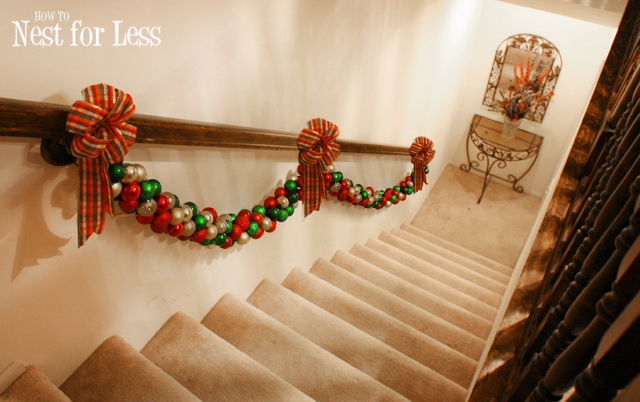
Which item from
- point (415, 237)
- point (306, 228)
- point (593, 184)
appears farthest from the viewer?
point (415, 237)

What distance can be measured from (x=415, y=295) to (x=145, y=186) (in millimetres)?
1878

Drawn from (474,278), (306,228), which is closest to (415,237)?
(474,278)

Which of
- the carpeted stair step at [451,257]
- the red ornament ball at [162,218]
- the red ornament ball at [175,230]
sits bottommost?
the carpeted stair step at [451,257]

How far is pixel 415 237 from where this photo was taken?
4.23 metres

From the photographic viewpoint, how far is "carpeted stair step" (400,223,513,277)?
161 inches

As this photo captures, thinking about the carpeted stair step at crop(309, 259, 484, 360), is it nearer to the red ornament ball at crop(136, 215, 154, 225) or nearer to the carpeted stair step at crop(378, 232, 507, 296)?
the carpeted stair step at crop(378, 232, 507, 296)

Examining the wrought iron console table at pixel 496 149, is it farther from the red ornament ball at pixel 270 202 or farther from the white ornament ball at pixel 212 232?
the white ornament ball at pixel 212 232

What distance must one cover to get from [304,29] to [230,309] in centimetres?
126

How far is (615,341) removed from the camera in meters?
0.59

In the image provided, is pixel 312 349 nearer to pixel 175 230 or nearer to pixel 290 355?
pixel 290 355

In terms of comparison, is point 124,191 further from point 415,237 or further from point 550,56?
point 550,56

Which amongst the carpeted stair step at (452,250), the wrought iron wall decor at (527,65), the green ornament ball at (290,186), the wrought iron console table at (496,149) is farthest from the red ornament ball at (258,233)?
the wrought iron wall decor at (527,65)

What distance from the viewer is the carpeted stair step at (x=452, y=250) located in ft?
13.4

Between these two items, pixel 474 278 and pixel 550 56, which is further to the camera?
pixel 550 56
